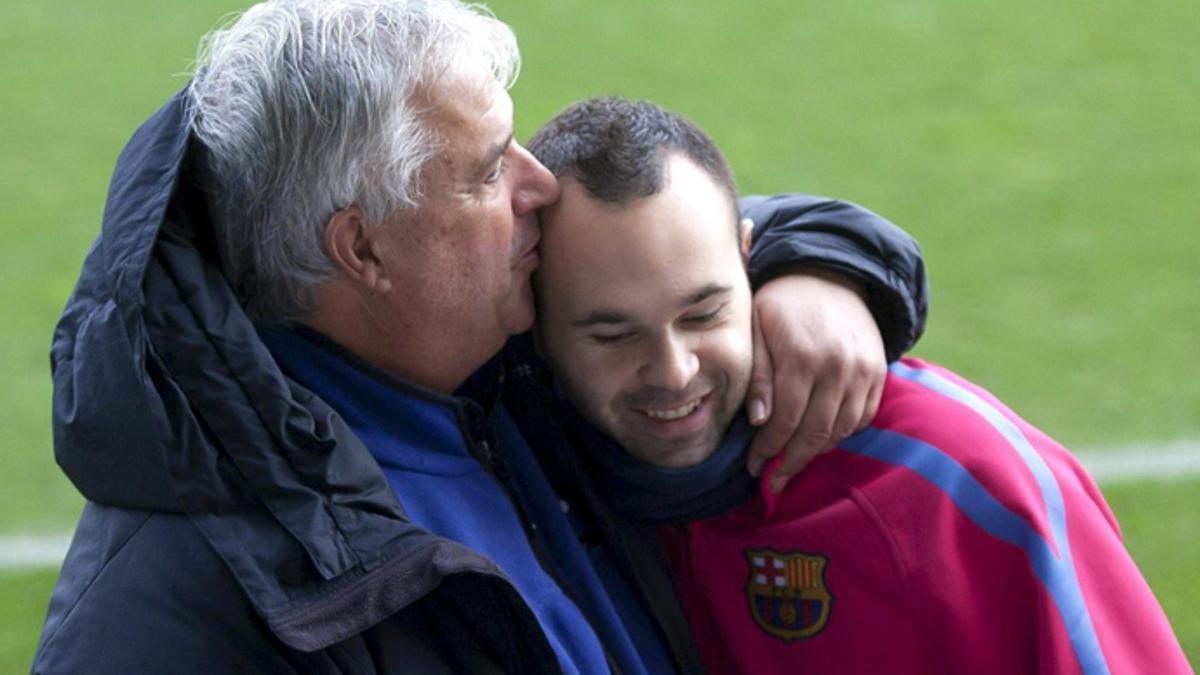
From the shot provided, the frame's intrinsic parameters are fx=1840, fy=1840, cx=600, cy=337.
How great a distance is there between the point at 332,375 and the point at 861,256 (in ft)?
2.55

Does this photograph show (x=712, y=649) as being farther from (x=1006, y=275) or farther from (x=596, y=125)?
(x=1006, y=275)

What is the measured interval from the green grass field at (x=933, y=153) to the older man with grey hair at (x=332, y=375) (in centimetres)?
215

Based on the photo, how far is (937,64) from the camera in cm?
728

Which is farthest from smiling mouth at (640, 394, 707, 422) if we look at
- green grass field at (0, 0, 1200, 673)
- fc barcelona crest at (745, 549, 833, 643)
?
green grass field at (0, 0, 1200, 673)

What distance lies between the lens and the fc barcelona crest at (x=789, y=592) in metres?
2.37

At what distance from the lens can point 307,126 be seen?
7.13ft

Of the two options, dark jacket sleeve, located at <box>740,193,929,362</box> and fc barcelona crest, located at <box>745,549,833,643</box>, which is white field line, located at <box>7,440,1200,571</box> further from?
fc barcelona crest, located at <box>745,549,833,643</box>

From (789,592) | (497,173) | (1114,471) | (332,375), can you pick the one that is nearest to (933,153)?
(1114,471)

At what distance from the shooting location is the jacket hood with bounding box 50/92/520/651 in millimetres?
1991

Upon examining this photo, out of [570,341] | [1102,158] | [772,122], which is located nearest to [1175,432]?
[1102,158]

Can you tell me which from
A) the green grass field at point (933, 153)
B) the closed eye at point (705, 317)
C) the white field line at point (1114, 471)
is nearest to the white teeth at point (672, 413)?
the closed eye at point (705, 317)

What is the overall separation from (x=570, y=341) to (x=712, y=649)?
1.58 feet

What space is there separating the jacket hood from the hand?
499 millimetres

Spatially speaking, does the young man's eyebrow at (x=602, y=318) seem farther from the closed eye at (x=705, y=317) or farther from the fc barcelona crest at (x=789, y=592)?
the fc barcelona crest at (x=789, y=592)
